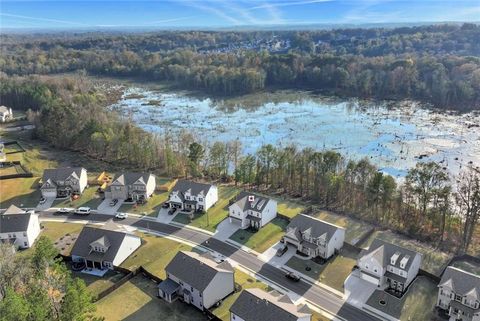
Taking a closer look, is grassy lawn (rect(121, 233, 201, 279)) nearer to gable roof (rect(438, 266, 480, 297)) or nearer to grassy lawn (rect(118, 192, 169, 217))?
grassy lawn (rect(118, 192, 169, 217))

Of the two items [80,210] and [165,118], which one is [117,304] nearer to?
[80,210]

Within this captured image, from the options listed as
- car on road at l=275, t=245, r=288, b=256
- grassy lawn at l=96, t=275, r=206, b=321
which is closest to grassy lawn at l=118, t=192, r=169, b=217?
grassy lawn at l=96, t=275, r=206, b=321

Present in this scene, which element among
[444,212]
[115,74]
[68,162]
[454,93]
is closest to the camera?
[444,212]

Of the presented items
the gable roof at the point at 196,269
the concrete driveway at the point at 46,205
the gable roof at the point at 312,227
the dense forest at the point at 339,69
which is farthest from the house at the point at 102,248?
the dense forest at the point at 339,69

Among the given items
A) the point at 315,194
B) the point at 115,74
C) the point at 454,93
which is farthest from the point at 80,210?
the point at 115,74

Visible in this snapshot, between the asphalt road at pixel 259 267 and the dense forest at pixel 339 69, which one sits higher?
the dense forest at pixel 339 69

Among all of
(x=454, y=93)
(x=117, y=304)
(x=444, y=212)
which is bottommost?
(x=117, y=304)

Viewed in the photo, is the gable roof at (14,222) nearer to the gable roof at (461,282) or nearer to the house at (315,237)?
the house at (315,237)
